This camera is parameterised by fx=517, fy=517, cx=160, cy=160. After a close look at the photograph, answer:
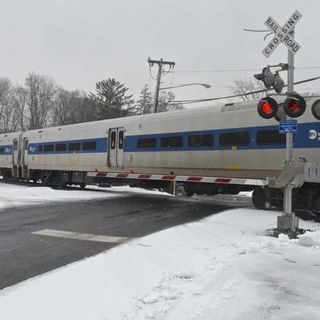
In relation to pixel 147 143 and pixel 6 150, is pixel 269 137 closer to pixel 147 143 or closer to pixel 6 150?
pixel 147 143

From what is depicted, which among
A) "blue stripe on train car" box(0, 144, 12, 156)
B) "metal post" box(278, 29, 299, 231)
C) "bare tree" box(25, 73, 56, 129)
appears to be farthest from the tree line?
"metal post" box(278, 29, 299, 231)

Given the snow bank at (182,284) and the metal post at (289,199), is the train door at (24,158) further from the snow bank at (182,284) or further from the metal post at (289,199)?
the metal post at (289,199)

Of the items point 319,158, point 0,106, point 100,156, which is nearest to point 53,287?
point 319,158

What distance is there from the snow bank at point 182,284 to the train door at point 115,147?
44.1ft

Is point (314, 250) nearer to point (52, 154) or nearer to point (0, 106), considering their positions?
point (52, 154)

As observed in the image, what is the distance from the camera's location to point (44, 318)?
17.3ft

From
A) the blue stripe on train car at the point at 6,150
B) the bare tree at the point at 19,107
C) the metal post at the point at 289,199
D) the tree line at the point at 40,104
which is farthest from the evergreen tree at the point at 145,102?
the metal post at the point at 289,199

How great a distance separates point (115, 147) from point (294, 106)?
46.5 feet

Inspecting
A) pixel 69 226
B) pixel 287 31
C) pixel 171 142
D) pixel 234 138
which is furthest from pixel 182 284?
pixel 171 142

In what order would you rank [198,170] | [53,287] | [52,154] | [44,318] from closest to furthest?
[44,318], [53,287], [198,170], [52,154]

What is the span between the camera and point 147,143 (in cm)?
2162

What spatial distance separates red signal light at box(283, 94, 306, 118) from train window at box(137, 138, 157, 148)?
35.6 ft

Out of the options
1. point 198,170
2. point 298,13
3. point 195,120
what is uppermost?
point 298,13

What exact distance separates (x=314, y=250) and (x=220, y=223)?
3.87 metres
